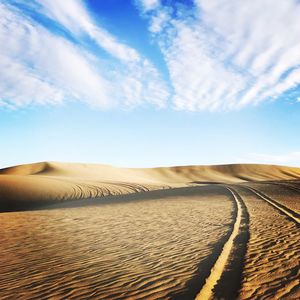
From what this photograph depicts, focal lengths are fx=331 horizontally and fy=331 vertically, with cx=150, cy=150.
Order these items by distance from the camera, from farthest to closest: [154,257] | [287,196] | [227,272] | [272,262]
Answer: [287,196], [154,257], [272,262], [227,272]

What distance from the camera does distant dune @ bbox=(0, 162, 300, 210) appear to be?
35688 millimetres

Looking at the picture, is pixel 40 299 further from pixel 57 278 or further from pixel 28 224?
pixel 28 224

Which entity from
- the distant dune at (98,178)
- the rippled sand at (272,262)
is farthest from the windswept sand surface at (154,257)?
the distant dune at (98,178)

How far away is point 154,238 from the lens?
10.9m

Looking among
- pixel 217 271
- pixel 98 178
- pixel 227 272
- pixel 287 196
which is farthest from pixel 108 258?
pixel 98 178

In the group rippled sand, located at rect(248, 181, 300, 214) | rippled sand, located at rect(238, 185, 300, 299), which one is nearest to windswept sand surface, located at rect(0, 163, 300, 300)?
rippled sand, located at rect(238, 185, 300, 299)

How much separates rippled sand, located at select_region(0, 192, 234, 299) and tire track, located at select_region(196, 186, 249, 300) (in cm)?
28

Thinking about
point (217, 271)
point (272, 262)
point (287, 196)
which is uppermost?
point (217, 271)

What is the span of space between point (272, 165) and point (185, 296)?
118 metres

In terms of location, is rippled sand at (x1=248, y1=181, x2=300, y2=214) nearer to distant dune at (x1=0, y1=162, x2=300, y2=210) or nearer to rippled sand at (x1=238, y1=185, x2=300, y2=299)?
rippled sand at (x1=238, y1=185, x2=300, y2=299)

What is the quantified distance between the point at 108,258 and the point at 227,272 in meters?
3.21

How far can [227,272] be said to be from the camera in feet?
22.0

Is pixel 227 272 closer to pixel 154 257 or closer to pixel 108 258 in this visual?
pixel 154 257

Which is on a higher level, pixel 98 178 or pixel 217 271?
pixel 98 178
